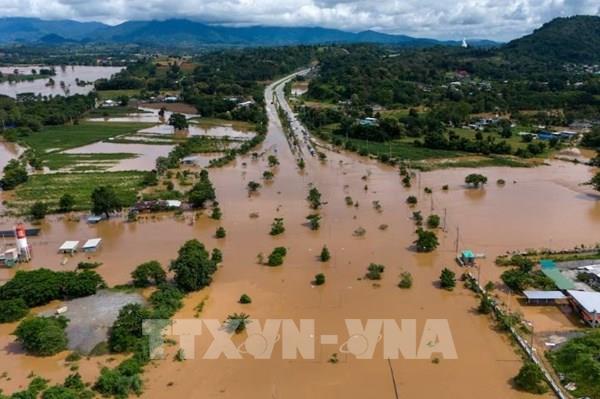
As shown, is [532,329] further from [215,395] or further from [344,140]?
[344,140]

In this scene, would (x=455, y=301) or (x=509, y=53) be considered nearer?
(x=455, y=301)

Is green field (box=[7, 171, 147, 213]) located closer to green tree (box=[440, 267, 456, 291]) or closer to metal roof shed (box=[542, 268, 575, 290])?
green tree (box=[440, 267, 456, 291])

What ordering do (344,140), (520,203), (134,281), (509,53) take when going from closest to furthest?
(134,281) < (520,203) < (344,140) < (509,53)

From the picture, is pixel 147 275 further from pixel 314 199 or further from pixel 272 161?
pixel 272 161

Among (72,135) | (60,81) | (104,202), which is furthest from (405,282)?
(60,81)

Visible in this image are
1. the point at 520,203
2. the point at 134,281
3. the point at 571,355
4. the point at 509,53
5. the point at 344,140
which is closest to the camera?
the point at 571,355

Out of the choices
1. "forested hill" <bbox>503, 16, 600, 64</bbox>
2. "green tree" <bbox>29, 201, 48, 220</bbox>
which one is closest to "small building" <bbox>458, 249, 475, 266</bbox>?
"green tree" <bbox>29, 201, 48, 220</bbox>

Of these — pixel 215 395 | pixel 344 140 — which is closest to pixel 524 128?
pixel 344 140
